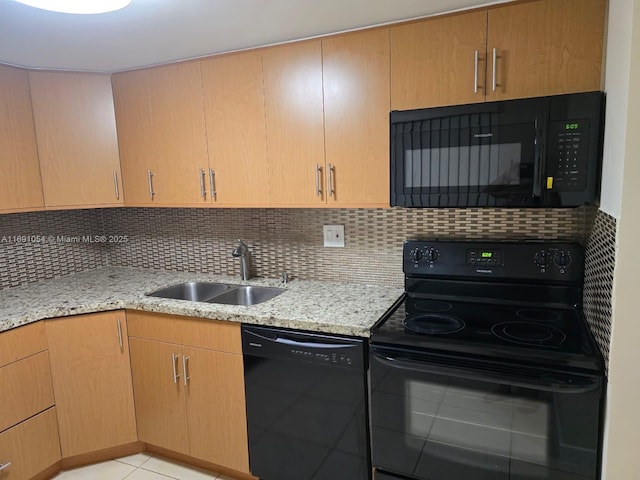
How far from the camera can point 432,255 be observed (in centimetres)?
197

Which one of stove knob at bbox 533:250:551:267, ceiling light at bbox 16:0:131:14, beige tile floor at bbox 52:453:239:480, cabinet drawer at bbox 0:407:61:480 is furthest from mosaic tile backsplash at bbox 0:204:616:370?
ceiling light at bbox 16:0:131:14

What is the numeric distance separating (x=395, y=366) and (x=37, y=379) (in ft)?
5.57

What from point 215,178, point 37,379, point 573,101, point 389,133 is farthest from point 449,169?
point 37,379

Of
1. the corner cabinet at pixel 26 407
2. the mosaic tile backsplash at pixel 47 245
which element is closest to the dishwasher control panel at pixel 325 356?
the corner cabinet at pixel 26 407

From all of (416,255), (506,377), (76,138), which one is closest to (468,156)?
(416,255)

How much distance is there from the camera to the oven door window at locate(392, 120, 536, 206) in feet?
4.94

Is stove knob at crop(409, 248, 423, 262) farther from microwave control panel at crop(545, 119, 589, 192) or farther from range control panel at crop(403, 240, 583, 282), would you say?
microwave control panel at crop(545, 119, 589, 192)

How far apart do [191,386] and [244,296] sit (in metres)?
0.55

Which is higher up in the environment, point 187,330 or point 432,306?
point 432,306

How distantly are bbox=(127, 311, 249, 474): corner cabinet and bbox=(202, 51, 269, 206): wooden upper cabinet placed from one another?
665mm

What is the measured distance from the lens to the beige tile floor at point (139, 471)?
7.00 feet

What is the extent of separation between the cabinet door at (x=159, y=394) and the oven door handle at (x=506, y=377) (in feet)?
3.67

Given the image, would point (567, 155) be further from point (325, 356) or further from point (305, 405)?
point (305, 405)

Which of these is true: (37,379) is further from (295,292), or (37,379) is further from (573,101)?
(573,101)
